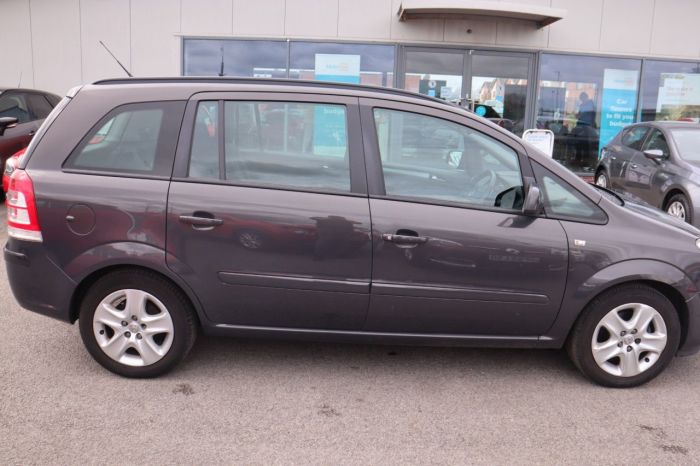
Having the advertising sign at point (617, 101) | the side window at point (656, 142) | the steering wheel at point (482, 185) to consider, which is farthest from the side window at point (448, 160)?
the advertising sign at point (617, 101)

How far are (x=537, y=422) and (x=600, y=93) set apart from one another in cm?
1059

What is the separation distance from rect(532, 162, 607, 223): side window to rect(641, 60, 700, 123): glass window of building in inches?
397

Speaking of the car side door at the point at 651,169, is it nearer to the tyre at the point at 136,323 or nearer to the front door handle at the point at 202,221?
the front door handle at the point at 202,221

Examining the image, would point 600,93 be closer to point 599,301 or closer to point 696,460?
point 599,301

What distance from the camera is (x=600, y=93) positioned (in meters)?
12.3

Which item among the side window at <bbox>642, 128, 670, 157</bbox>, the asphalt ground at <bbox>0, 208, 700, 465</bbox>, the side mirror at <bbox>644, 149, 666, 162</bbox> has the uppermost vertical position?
the side window at <bbox>642, 128, 670, 157</bbox>

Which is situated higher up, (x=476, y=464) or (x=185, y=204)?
(x=185, y=204)

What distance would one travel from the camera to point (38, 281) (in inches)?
142

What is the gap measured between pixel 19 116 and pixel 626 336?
9.41 metres

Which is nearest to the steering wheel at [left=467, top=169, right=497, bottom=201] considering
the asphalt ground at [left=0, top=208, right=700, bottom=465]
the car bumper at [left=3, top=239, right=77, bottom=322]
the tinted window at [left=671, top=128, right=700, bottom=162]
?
the asphalt ground at [left=0, top=208, right=700, bottom=465]

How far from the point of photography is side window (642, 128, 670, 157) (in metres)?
8.24

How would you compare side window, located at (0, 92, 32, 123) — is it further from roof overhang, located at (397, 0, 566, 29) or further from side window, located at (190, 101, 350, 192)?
side window, located at (190, 101, 350, 192)

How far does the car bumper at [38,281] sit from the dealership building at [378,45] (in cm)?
863

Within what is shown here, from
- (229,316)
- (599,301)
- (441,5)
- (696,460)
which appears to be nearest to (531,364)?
(599,301)
